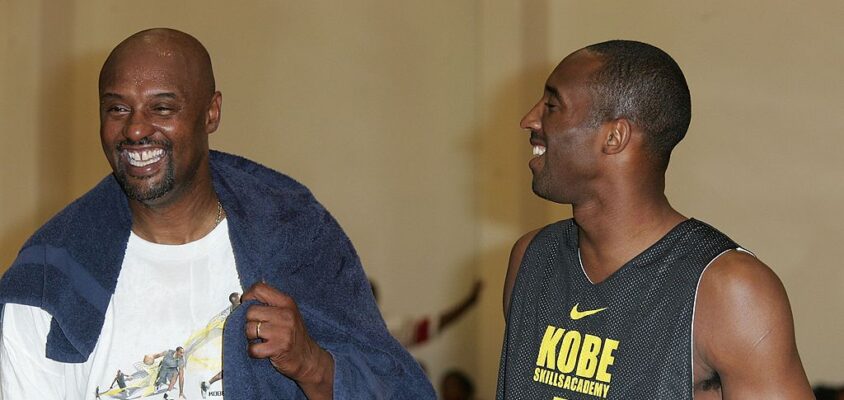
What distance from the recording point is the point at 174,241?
8.18ft

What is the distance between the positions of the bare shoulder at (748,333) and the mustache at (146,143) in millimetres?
1102

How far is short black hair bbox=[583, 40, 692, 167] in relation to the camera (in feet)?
7.68

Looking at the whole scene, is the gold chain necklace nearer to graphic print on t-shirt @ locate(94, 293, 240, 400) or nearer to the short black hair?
graphic print on t-shirt @ locate(94, 293, 240, 400)

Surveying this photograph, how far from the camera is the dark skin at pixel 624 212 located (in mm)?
2141

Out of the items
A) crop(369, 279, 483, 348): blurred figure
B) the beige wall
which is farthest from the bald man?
crop(369, 279, 483, 348): blurred figure

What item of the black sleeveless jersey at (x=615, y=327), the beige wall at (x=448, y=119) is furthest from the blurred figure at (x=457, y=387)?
the black sleeveless jersey at (x=615, y=327)

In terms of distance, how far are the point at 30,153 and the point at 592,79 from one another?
3878 millimetres

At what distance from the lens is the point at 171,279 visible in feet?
8.06

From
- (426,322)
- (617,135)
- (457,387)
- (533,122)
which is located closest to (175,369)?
(533,122)

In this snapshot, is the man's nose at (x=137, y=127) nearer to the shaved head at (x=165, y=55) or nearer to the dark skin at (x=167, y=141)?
the dark skin at (x=167, y=141)

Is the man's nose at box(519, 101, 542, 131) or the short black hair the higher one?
the short black hair

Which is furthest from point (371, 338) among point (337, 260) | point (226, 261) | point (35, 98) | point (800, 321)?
point (35, 98)

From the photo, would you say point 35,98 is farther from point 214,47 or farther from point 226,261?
point 226,261

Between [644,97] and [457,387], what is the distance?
13.3 ft
